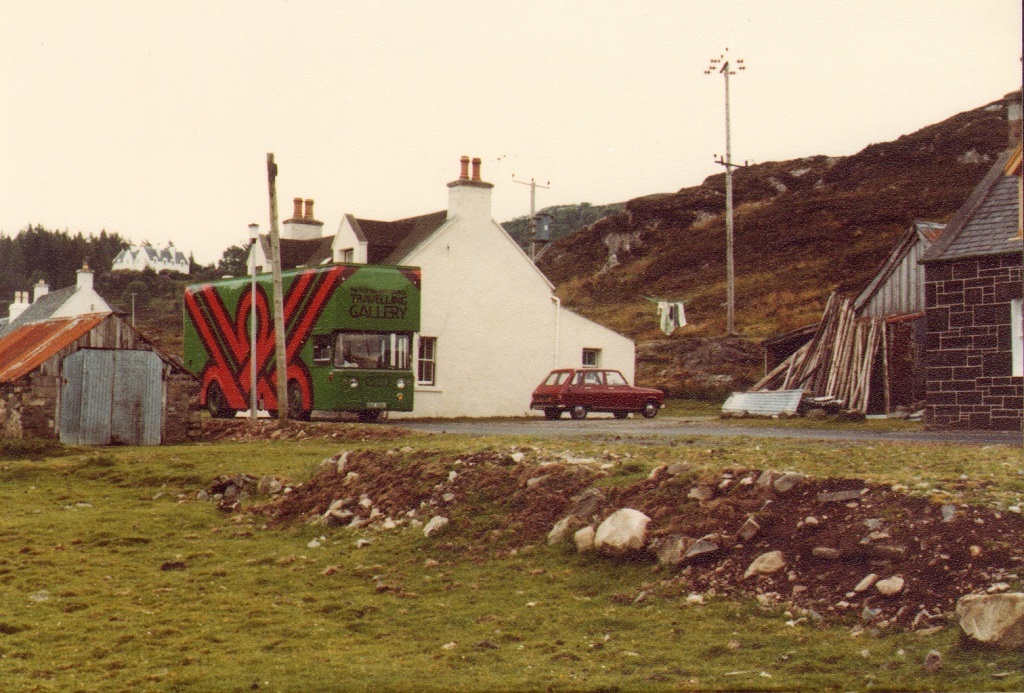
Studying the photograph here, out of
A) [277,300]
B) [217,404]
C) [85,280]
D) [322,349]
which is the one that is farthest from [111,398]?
[85,280]

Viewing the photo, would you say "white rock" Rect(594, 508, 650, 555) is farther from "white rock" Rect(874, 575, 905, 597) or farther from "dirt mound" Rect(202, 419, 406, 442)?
"dirt mound" Rect(202, 419, 406, 442)

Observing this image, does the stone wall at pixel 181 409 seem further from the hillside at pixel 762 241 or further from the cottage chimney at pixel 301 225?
the hillside at pixel 762 241

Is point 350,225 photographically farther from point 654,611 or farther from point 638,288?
point 638,288

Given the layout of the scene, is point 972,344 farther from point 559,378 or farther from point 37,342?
point 37,342

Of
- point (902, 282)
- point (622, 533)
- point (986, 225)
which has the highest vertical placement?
point (986, 225)

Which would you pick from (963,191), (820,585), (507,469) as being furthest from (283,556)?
(963,191)

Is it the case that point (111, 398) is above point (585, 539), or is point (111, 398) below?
above

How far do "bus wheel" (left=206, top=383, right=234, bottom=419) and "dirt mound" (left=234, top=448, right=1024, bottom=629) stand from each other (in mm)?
24055

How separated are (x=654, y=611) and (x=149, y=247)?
180177mm

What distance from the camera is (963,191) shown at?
7519 cm

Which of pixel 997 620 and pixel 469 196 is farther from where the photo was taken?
pixel 469 196

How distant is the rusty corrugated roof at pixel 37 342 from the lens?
2564 centimetres

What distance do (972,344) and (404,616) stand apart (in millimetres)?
19474

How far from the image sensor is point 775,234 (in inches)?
3310
